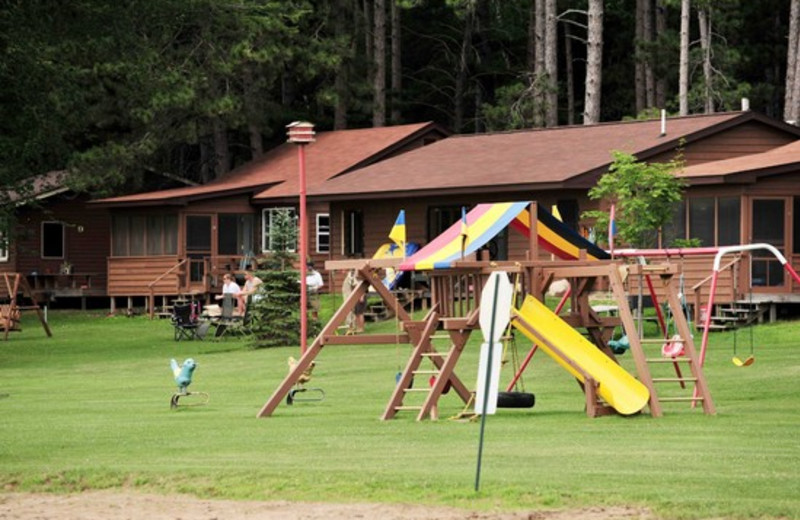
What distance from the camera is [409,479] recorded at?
16.0 meters

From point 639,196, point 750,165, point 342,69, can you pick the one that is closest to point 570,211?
point 750,165

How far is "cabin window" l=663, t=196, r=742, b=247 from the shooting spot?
41156 millimetres

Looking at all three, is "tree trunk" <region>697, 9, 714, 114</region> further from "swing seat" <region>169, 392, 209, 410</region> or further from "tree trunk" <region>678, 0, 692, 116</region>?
"swing seat" <region>169, 392, 209, 410</region>

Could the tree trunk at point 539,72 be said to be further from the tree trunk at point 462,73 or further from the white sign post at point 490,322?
the white sign post at point 490,322

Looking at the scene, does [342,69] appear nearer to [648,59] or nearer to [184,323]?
[648,59]

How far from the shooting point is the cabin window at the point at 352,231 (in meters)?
53.4

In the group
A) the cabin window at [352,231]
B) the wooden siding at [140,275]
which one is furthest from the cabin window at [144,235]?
the cabin window at [352,231]

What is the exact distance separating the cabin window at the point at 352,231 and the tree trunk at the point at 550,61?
396 inches

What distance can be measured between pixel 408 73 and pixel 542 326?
190 ft

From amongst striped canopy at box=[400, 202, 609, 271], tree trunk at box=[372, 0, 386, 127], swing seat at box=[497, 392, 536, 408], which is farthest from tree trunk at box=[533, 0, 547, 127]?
swing seat at box=[497, 392, 536, 408]

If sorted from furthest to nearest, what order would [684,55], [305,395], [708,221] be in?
[684,55] < [708,221] < [305,395]

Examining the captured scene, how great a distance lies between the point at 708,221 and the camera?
137 feet

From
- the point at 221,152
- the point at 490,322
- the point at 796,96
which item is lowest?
the point at 490,322

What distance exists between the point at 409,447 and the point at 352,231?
1391 inches
